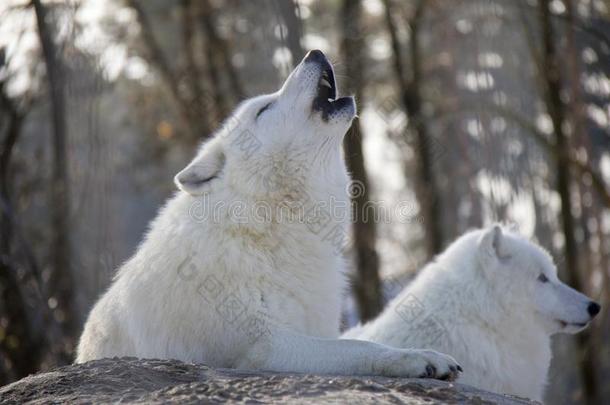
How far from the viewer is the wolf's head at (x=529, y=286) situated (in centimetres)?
652

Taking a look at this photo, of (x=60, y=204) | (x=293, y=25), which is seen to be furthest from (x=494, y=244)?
(x=60, y=204)

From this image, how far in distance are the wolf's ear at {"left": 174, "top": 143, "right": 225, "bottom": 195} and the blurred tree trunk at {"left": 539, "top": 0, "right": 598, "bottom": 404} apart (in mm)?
6963

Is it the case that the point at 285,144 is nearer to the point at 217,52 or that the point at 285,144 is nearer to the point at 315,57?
the point at 315,57

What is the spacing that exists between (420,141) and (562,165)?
316 cm

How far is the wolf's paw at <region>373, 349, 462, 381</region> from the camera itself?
455 centimetres

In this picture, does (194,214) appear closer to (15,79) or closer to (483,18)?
(15,79)

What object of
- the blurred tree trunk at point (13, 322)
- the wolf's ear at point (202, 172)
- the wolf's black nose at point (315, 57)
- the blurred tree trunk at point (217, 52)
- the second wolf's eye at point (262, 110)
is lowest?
the blurred tree trunk at point (13, 322)

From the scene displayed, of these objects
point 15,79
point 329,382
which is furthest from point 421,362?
point 15,79

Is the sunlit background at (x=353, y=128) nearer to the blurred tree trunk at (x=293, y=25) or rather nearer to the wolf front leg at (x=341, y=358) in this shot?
→ the blurred tree trunk at (x=293, y=25)

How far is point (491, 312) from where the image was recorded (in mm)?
6445

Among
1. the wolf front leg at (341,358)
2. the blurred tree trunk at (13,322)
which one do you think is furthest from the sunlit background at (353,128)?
the wolf front leg at (341,358)

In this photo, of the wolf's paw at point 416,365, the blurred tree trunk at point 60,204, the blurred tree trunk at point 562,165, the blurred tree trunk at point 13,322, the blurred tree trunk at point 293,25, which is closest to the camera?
the wolf's paw at point 416,365

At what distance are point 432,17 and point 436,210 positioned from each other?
19.0ft

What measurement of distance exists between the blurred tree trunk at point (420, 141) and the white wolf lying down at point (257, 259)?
8355 millimetres
